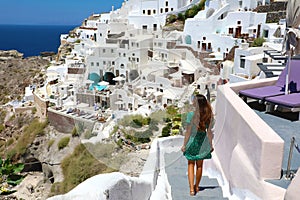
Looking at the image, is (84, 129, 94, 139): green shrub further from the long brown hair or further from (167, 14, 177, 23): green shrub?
(167, 14, 177, 23): green shrub

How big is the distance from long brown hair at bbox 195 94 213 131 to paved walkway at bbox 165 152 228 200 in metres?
0.65

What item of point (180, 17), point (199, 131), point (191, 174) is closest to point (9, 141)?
point (180, 17)

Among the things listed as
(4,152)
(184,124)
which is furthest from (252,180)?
(4,152)

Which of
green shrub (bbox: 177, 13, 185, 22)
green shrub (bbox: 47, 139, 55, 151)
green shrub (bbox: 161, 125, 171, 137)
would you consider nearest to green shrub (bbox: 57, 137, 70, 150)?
green shrub (bbox: 47, 139, 55, 151)

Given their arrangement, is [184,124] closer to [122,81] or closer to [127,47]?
[122,81]

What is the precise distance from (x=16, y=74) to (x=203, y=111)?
4078cm

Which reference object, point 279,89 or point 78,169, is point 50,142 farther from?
point 279,89

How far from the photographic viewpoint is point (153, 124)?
5.43ft

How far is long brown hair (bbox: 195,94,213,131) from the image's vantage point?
1.69 metres

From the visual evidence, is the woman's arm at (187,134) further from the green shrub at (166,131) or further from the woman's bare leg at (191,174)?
the woman's bare leg at (191,174)

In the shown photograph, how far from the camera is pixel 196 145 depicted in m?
2.13

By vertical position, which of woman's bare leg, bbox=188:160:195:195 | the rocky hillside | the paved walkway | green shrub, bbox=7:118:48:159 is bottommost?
green shrub, bbox=7:118:48:159

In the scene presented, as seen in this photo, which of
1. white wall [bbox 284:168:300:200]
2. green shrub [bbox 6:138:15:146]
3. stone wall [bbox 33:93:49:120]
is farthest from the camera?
green shrub [bbox 6:138:15:146]

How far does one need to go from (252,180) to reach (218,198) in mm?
637
